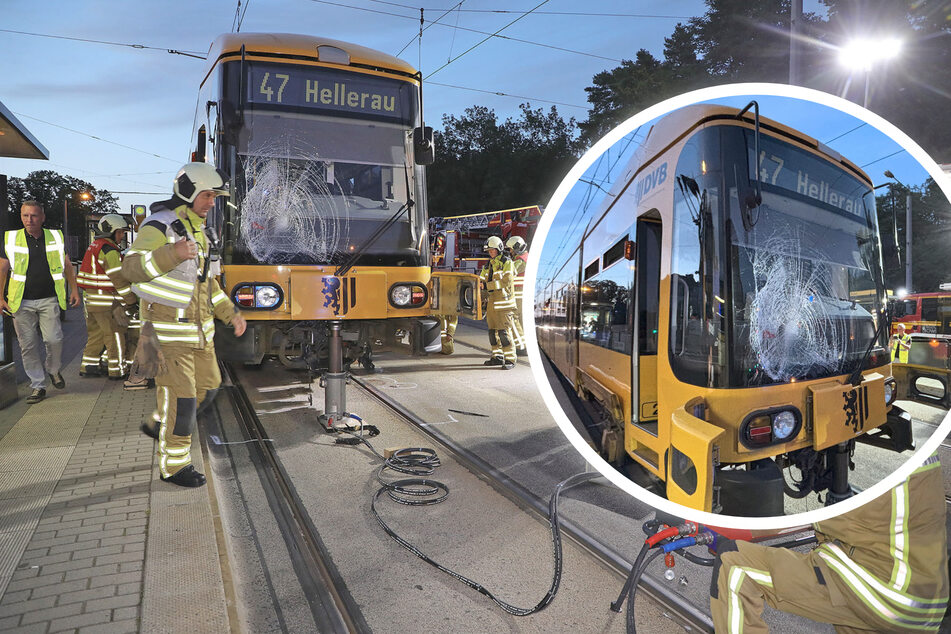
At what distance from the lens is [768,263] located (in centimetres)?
82

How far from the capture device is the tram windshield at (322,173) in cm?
627

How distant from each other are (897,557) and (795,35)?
1.53 meters

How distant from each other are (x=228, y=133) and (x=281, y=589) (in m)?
4.38

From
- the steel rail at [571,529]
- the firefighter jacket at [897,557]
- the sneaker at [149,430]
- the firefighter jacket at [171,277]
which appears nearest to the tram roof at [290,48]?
the firefighter jacket at [171,277]

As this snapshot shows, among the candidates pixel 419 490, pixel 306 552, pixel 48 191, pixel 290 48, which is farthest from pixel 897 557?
pixel 48 191

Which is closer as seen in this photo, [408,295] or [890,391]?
[890,391]

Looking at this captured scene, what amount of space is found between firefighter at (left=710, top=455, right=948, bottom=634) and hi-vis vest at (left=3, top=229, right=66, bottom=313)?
786cm

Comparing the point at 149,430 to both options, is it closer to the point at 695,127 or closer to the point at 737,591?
Result: the point at 737,591

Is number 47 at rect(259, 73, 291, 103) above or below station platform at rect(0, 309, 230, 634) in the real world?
above

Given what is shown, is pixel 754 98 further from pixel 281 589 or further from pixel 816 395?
pixel 281 589

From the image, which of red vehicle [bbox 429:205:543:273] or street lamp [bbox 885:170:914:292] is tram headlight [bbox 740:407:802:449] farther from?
red vehicle [bbox 429:205:543:273]

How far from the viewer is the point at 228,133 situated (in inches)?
241

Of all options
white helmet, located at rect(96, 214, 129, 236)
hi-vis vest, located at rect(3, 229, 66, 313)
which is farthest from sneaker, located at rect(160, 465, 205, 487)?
white helmet, located at rect(96, 214, 129, 236)

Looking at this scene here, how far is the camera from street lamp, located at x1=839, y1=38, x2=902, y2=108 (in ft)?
3.62
